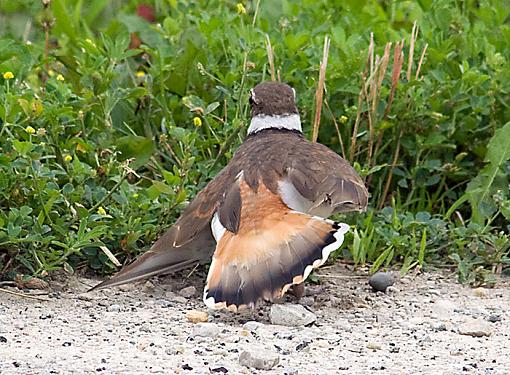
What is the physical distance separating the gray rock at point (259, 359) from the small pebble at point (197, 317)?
56 centimetres

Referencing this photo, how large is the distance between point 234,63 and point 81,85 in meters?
0.90

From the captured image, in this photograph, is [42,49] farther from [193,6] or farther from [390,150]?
[390,150]

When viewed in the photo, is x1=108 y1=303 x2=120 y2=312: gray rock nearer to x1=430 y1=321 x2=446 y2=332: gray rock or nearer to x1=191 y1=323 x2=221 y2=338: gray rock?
x1=191 y1=323 x2=221 y2=338: gray rock

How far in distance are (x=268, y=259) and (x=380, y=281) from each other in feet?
3.23

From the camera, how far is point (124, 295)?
Result: 5188mm

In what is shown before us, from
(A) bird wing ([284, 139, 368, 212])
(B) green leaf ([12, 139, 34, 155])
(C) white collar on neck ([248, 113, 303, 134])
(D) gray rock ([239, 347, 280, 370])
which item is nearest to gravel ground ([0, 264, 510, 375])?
(D) gray rock ([239, 347, 280, 370])

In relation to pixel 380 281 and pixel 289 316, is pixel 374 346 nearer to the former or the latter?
pixel 289 316

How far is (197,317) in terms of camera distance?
15.6 feet

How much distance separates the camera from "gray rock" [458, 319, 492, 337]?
15.6 feet

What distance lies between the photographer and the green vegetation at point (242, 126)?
17.3 feet

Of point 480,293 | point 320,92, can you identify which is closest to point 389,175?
point 320,92

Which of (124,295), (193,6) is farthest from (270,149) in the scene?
(193,6)

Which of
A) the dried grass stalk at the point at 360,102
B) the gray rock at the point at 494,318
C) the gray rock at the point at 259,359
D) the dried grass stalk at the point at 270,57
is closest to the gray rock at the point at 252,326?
the gray rock at the point at 259,359

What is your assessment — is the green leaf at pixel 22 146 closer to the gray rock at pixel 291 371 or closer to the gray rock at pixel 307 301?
the gray rock at pixel 307 301
